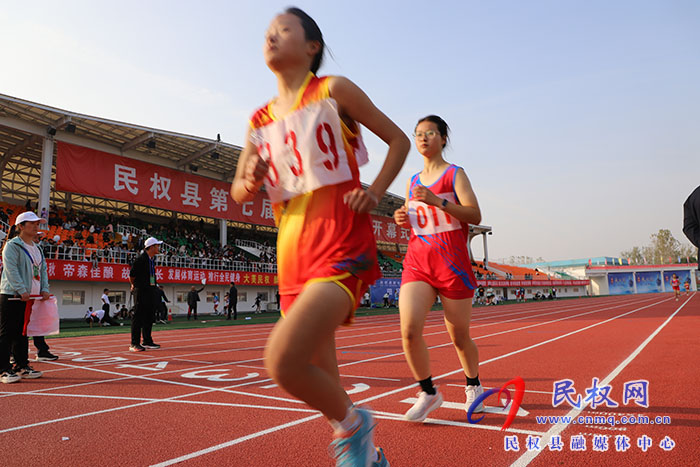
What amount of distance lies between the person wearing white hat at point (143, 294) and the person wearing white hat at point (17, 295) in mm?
2289

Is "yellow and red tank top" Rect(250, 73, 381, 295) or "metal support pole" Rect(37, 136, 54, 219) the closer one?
"yellow and red tank top" Rect(250, 73, 381, 295)

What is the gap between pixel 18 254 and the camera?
508 cm

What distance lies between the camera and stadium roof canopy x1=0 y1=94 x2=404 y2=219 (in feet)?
64.6

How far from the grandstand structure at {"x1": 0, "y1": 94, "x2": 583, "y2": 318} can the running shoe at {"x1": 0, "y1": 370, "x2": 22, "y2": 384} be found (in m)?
14.6

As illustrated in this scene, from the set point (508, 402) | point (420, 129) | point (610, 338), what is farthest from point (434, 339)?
point (420, 129)

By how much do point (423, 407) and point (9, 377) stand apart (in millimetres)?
4464

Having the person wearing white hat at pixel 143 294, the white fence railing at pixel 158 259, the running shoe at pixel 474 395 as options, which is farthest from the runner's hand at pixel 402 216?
the white fence railing at pixel 158 259

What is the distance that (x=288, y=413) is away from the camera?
3215 mm

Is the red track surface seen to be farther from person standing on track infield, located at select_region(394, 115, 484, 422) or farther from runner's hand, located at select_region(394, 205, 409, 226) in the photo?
runner's hand, located at select_region(394, 205, 409, 226)

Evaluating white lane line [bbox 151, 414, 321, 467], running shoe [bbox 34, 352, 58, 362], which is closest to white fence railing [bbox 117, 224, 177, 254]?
running shoe [bbox 34, 352, 58, 362]

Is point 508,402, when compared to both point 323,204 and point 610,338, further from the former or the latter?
point 610,338

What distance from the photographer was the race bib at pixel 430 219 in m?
3.11

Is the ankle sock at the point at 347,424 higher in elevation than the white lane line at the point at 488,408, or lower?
higher

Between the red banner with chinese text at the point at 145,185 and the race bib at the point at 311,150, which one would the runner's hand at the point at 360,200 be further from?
the red banner with chinese text at the point at 145,185
